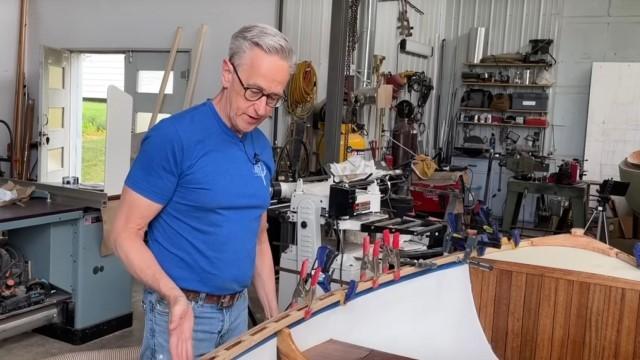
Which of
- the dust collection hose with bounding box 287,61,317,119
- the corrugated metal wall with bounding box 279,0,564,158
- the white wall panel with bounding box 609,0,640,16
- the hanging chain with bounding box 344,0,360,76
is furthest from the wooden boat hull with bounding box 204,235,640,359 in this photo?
the white wall panel with bounding box 609,0,640,16

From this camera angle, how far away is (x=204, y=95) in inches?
210

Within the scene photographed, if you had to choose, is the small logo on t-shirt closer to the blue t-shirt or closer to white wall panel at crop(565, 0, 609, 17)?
the blue t-shirt

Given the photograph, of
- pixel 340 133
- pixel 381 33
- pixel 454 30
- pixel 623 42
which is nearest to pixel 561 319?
pixel 340 133

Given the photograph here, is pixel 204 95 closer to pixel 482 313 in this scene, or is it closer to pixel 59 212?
pixel 59 212

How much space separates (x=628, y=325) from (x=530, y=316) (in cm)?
31

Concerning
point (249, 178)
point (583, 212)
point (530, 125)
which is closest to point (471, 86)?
point (530, 125)

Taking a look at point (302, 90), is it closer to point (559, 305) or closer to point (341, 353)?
point (559, 305)

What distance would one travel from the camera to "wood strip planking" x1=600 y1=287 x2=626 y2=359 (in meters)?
1.98

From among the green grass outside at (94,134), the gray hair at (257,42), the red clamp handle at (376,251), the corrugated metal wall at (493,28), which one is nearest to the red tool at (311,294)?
the red clamp handle at (376,251)

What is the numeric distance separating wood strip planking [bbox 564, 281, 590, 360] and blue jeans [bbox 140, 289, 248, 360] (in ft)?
4.23

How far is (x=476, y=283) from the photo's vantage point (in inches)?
83.5

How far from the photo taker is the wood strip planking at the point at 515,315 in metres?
2.08

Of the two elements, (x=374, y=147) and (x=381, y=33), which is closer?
(x=374, y=147)

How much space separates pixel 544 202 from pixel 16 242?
601cm
